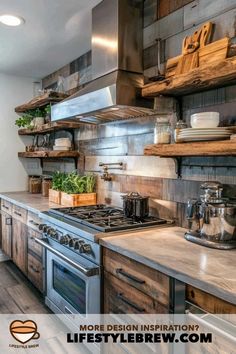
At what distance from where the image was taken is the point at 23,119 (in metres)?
3.97

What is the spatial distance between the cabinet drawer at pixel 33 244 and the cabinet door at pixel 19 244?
0.14 m

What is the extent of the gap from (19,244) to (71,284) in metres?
1.38

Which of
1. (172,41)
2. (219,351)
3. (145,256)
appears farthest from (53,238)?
A: (172,41)

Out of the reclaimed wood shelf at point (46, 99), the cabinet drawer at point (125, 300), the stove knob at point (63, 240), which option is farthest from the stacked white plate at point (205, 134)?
the reclaimed wood shelf at point (46, 99)

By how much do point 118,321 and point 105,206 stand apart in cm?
123

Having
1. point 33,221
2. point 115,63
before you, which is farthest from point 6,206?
point 115,63

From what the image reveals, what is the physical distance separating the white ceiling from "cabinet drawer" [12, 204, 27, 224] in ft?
5.54

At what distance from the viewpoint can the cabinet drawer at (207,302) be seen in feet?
3.59

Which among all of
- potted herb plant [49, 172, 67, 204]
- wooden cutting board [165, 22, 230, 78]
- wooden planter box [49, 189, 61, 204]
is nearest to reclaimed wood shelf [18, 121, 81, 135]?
potted herb plant [49, 172, 67, 204]

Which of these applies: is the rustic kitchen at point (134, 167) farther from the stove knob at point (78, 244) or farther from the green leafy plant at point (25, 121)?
the green leafy plant at point (25, 121)

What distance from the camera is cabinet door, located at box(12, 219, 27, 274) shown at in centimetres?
315

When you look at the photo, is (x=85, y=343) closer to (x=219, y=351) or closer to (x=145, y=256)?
(x=145, y=256)

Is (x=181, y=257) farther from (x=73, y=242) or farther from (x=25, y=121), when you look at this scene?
(x=25, y=121)

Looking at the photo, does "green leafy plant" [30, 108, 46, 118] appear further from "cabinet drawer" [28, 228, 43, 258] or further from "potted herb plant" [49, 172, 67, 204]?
"cabinet drawer" [28, 228, 43, 258]
